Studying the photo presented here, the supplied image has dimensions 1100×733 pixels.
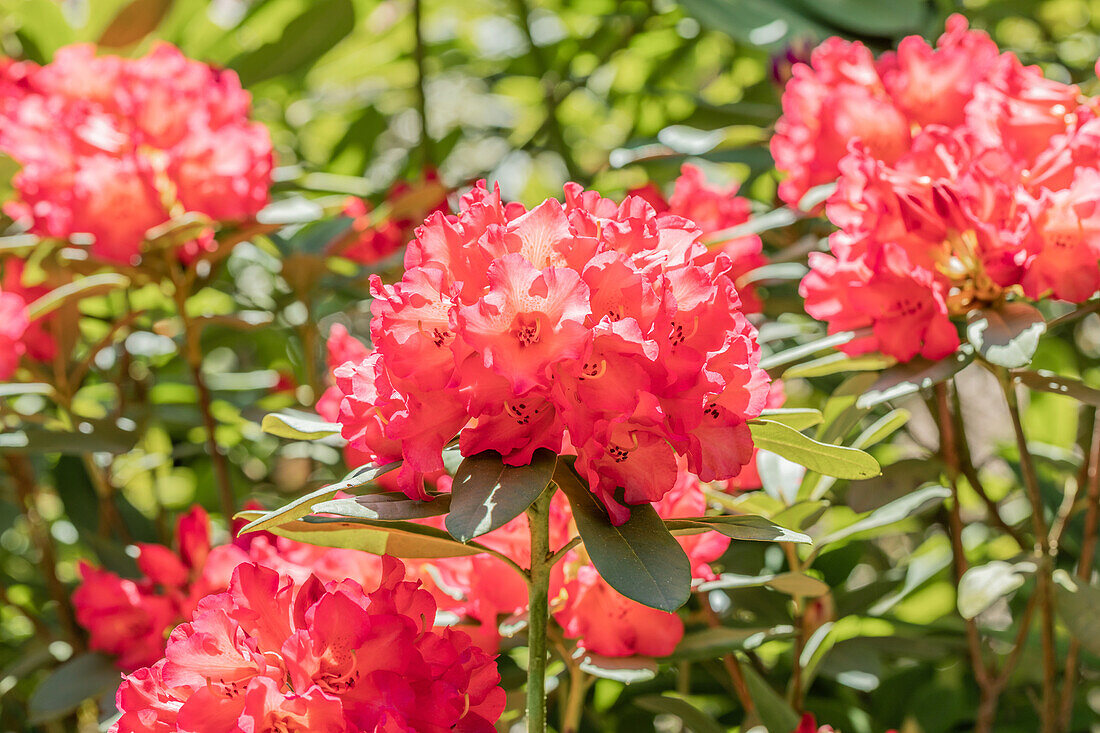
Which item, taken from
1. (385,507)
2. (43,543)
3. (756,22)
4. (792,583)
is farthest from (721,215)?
(43,543)

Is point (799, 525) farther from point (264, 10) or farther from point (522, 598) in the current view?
point (264, 10)

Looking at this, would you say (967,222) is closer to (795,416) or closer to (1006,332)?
(1006,332)

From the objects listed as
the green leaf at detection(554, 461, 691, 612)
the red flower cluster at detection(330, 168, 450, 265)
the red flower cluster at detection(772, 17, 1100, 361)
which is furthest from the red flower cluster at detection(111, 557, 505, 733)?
the red flower cluster at detection(330, 168, 450, 265)

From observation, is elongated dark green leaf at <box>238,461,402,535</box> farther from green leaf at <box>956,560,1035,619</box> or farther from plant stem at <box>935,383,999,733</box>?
plant stem at <box>935,383,999,733</box>

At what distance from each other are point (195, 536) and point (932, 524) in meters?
1.20

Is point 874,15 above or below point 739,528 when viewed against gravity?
below

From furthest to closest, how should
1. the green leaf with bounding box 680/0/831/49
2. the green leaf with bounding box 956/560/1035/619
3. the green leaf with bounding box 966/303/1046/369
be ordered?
1. the green leaf with bounding box 680/0/831/49
2. the green leaf with bounding box 956/560/1035/619
3. the green leaf with bounding box 966/303/1046/369

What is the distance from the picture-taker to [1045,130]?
0.87 metres

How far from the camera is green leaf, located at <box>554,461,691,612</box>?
1.64 ft

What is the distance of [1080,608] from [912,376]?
0.28 meters

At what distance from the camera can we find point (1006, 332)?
0.75 metres

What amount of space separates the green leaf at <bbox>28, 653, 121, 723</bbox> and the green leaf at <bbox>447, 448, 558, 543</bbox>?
59 cm

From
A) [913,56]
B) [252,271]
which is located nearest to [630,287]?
[913,56]

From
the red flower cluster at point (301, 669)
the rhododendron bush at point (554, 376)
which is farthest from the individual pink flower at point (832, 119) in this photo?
the red flower cluster at point (301, 669)
